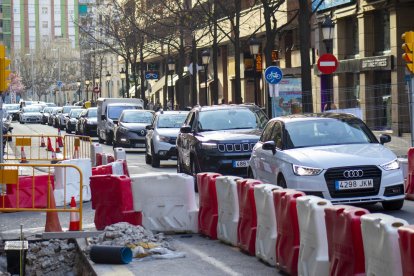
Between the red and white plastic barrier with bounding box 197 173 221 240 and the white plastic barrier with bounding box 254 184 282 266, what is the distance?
1813 millimetres

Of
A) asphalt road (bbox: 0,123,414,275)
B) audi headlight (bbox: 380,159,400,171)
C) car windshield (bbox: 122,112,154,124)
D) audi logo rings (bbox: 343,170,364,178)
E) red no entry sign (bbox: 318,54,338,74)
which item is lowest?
asphalt road (bbox: 0,123,414,275)

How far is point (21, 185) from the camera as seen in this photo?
16.7m

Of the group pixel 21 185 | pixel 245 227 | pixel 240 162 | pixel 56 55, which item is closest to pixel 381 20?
pixel 240 162

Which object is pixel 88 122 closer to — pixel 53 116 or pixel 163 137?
pixel 53 116

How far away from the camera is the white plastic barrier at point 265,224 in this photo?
10.5 m

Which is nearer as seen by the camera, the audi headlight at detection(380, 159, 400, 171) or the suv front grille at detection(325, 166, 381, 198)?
the suv front grille at detection(325, 166, 381, 198)

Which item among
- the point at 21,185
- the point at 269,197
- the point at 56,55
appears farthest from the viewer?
the point at 56,55

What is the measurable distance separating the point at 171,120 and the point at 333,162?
1660 cm

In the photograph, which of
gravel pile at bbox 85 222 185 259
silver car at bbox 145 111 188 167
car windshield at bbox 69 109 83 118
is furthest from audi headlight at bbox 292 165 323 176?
car windshield at bbox 69 109 83 118

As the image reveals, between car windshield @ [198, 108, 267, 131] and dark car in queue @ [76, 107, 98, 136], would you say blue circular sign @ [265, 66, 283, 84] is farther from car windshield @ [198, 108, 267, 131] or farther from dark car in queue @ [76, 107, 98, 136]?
dark car in queue @ [76, 107, 98, 136]

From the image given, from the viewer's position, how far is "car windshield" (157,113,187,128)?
3061 cm

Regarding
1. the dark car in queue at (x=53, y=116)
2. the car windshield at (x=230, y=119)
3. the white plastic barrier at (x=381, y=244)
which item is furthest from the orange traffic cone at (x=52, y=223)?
the dark car in queue at (x=53, y=116)

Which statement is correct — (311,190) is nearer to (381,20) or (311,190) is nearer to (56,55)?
(381,20)

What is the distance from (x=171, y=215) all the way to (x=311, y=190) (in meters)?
2.20
